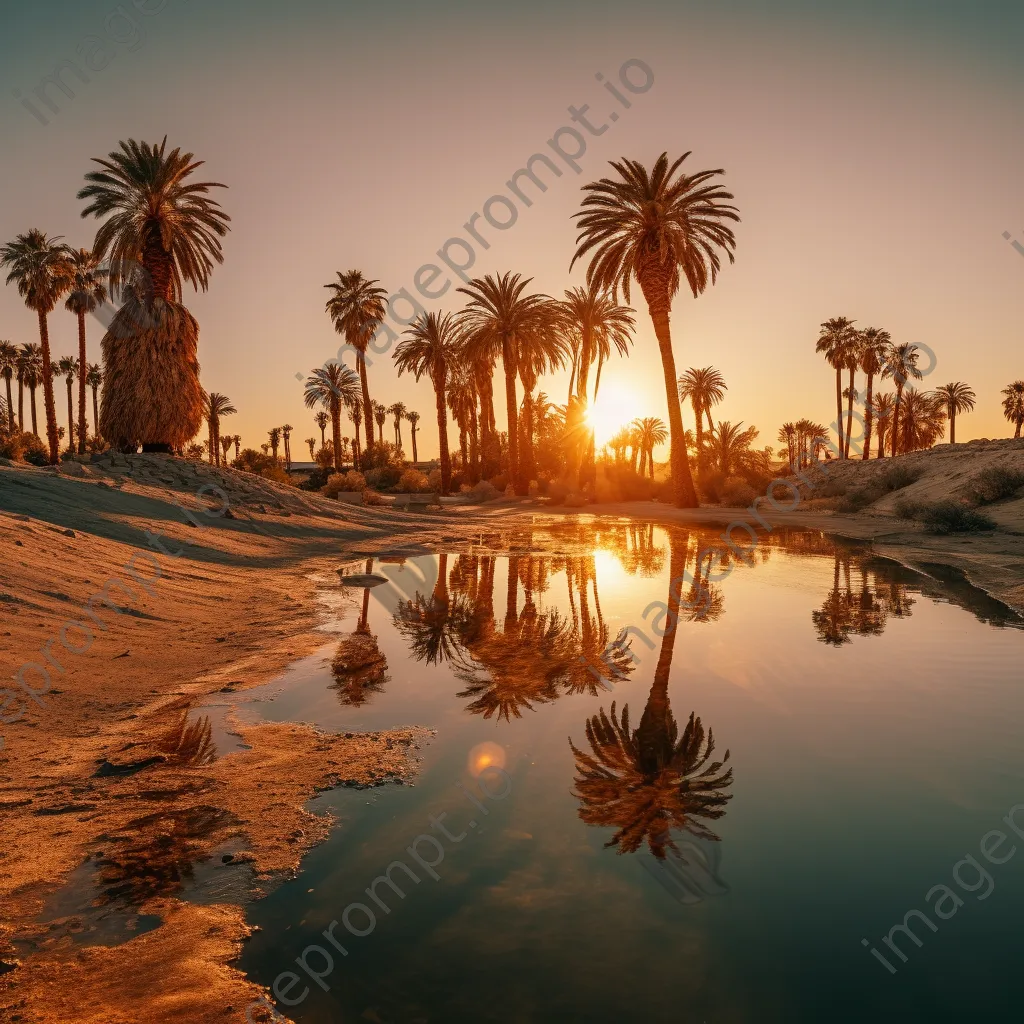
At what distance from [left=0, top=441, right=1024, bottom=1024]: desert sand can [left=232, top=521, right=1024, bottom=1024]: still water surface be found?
30 centimetres

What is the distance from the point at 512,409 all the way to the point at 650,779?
125 feet

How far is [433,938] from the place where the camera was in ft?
10.2

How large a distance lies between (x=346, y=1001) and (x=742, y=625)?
768 centimetres

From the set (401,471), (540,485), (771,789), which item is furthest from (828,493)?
(771,789)

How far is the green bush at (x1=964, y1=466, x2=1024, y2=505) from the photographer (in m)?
23.2

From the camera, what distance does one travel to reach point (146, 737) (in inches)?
210

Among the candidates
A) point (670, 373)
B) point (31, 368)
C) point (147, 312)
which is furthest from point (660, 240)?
point (31, 368)

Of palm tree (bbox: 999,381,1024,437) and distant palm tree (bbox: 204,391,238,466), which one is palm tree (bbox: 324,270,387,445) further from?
palm tree (bbox: 999,381,1024,437)

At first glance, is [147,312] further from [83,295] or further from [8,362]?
[8,362]

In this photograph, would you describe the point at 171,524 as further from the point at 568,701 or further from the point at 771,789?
the point at 771,789

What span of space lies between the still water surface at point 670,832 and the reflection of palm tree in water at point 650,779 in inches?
0.9

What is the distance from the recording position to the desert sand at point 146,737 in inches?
112

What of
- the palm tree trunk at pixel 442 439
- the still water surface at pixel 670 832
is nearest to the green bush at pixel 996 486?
the still water surface at pixel 670 832

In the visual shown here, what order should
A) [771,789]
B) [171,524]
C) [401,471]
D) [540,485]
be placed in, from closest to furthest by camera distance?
[771,789] < [171,524] < [540,485] < [401,471]
